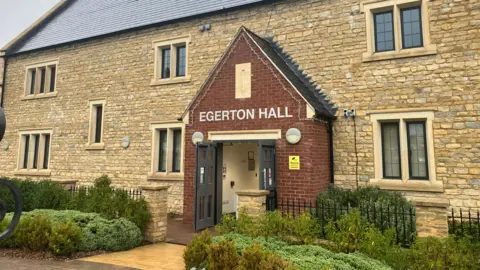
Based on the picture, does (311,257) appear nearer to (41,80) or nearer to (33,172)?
(33,172)

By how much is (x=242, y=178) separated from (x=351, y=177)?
4.21 metres

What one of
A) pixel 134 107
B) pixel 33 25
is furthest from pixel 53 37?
pixel 134 107

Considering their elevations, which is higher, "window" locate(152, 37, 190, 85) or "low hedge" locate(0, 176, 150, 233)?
"window" locate(152, 37, 190, 85)

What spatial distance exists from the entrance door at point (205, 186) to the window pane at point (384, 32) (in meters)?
5.78

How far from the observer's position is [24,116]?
56.1 feet

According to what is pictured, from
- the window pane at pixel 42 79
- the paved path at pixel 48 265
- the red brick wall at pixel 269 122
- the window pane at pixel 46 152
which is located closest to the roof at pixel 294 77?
the red brick wall at pixel 269 122

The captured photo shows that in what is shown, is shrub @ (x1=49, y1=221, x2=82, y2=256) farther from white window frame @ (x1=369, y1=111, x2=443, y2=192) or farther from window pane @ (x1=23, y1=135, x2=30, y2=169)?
window pane @ (x1=23, y1=135, x2=30, y2=169)

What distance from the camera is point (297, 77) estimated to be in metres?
10.6

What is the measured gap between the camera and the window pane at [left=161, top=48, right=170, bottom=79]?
1388 centimetres

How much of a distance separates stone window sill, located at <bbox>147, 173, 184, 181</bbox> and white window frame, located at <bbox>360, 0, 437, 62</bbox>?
7.45 meters

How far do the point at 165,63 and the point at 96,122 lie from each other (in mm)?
4310

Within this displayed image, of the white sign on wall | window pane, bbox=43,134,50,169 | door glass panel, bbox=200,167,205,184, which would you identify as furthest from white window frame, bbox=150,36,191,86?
window pane, bbox=43,134,50,169

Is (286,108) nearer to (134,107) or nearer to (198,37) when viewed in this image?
(198,37)

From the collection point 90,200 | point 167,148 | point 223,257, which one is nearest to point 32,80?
point 167,148
